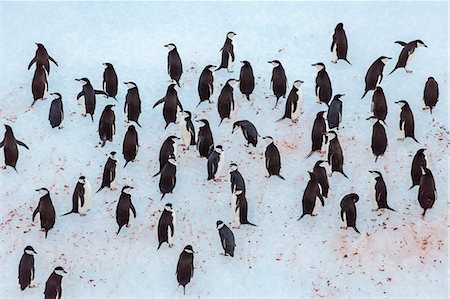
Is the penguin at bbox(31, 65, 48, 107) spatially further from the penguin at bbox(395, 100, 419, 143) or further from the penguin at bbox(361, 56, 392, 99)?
the penguin at bbox(395, 100, 419, 143)

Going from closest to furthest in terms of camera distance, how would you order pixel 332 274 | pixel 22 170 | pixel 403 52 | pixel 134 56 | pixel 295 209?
pixel 332 274 → pixel 295 209 → pixel 22 170 → pixel 403 52 → pixel 134 56

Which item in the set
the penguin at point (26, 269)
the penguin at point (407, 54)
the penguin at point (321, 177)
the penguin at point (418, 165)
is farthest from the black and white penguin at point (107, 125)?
the penguin at point (407, 54)

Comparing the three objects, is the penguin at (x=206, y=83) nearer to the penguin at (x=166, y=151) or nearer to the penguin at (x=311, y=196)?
the penguin at (x=166, y=151)

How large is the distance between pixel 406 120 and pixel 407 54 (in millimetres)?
1988

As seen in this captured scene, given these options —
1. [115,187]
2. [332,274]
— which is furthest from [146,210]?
[332,274]

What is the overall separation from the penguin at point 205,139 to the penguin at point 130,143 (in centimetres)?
98

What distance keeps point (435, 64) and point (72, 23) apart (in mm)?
7130

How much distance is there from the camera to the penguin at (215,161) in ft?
38.6

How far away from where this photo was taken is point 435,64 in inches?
572

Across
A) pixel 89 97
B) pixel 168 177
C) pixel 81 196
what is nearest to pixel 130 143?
pixel 168 177

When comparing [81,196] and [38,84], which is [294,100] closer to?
[81,196]

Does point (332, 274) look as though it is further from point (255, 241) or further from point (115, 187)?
point (115, 187)

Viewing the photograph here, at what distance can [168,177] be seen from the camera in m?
11.5

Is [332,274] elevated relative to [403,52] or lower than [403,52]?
lower
